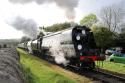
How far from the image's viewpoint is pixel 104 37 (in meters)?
63.3

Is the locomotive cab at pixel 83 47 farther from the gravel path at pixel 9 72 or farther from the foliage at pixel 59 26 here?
the foliage at pixel 59 26

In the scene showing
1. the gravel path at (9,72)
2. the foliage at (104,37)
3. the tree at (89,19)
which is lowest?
the gravel path at (9,72)

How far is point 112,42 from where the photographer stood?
62.6 m

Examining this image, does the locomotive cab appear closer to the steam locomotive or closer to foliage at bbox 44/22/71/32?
the steam locomotive

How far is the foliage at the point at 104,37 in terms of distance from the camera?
62.4 m

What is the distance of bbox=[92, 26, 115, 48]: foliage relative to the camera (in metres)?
A: 62.4

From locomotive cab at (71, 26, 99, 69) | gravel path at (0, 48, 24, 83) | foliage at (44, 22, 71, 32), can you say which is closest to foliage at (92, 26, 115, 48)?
locomotive cab at (71, 26, 99, 69)

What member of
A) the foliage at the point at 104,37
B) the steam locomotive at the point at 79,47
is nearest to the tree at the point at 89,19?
the foliage at the point at 104,37

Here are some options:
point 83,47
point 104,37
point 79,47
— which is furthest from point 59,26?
point 79,47

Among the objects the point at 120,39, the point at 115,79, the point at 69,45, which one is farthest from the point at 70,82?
the point at 120,39

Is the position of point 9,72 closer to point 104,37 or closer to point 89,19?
point 104,37

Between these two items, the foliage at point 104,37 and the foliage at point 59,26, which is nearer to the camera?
the foliage at point 104,37

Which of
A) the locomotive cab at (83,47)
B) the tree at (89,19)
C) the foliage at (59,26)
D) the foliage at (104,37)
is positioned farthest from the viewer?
the foliage at (59,26)

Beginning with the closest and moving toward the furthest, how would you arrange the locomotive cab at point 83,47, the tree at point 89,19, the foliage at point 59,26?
the locomotive cab at point 83,47
the tree at point 89,19
the foliage at point 59,26
